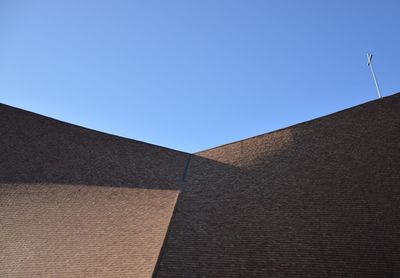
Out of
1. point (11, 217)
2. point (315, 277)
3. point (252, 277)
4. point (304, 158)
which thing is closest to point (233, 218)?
point (252, 277)

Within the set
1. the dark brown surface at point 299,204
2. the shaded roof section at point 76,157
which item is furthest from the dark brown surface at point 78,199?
the dark brown surface at point 299,204

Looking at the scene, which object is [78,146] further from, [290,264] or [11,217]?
[290,264]

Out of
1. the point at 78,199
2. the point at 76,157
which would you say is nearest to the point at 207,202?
the point at 78,199

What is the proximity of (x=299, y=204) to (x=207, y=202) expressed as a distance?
2.07m

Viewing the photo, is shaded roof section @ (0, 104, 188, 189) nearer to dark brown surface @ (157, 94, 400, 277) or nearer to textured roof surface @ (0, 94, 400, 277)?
textured roof surface @ (0, 94, 400, 277)

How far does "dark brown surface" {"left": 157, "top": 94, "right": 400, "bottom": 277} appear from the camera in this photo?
21.2 ft

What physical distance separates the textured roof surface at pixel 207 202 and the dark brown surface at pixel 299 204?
0.02 meters

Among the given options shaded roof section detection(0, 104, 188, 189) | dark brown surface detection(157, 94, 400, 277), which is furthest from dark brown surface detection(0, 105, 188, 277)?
dark brown surface detection(157, 94, 400, 277)

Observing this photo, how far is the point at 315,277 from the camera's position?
624cm

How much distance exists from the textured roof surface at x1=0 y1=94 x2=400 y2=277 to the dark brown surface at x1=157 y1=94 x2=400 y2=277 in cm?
2

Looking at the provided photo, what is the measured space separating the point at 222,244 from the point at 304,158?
125 inches

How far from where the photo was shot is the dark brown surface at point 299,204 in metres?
6.45

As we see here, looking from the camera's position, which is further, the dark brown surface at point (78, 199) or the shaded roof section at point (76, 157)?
the shaded roof section at point (76, 157)

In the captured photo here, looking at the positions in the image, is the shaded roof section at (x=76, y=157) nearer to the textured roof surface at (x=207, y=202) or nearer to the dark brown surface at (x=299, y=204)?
the textured roof surface at (x=207, y=202)
